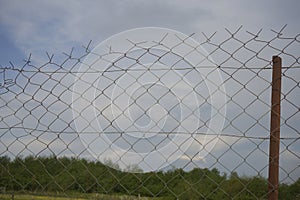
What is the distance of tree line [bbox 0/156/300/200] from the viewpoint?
265cm

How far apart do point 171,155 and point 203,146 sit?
0.75 ft

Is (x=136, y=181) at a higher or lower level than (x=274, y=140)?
lower

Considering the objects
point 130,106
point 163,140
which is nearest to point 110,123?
point 130,106

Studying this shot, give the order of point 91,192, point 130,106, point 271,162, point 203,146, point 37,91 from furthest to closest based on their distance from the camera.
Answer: point 91,192 < point 37,91 < point 130,106 < point 203,146 < point 271,162

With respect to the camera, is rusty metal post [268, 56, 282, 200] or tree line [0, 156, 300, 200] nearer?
rusty metal post [268, 56, 282, 200]

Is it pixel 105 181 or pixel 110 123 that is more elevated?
pixel 110 123

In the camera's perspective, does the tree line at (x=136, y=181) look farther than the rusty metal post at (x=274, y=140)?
Yes

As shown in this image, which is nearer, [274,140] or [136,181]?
[274,140]

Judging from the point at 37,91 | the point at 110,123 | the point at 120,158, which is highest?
the point at 37,91

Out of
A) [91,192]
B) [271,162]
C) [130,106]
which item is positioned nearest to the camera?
[271,162]

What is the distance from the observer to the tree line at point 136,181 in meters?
2.65

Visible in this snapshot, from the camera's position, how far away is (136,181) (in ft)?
9.55

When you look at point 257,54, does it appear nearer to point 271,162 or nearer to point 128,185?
point 271,162

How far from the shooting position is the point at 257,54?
96.3 inches
